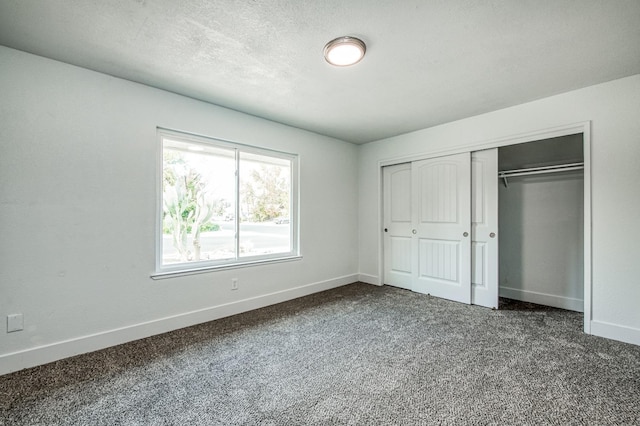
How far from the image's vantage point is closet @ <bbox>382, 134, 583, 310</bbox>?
11.3ft

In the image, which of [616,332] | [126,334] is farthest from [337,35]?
[616,332]

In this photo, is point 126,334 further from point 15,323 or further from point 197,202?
point 197,202

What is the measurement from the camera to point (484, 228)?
141 inches

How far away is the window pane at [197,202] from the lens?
9.57 feet

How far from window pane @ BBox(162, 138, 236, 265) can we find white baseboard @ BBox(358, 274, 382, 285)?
235 cm

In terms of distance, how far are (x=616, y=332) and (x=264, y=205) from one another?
152 inches

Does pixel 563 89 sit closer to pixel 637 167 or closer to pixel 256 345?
pixel 637 167

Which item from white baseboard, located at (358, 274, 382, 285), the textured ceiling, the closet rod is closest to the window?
the textured ceiling

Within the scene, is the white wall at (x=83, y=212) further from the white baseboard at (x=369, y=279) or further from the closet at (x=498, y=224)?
the closet at (x=498, y=224)

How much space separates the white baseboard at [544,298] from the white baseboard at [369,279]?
179 centimetres

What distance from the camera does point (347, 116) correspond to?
3520mm

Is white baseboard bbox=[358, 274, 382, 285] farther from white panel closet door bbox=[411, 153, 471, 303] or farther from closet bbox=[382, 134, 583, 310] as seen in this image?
white panel closet door bbox=[411, 153, 471, 303]

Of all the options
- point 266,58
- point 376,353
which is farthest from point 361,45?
point 376,353

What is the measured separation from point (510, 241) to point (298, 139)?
3.39 meters
